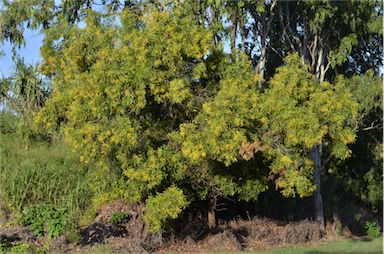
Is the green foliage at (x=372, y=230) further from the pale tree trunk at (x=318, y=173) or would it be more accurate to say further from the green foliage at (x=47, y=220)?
the green foliage at (x=47, y=220)

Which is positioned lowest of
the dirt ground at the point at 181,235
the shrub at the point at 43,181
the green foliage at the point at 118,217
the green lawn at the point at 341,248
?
the green lawn at the point at 341,248

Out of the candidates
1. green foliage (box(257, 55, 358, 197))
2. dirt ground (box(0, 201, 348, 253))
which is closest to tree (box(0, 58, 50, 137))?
dirt ground (box(0, 201, 348, 253))

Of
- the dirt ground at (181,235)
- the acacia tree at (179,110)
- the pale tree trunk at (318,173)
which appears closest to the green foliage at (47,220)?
the dirt ground at (181,235)

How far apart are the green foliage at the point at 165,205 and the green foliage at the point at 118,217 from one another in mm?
1878

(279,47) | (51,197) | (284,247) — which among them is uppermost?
(279,47)

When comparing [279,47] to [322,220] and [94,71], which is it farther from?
[94,71]

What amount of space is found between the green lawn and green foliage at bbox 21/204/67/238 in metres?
5.15

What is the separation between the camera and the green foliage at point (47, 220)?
36.2 feet

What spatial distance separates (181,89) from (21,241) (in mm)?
4401

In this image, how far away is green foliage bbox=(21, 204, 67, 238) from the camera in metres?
11.0

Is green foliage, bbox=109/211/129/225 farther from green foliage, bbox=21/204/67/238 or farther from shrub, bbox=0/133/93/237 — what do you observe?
green foliage, bbox=21/204/67/238

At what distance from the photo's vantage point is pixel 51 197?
1394 cm

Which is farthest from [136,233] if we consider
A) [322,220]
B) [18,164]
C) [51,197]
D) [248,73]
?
[322,220]

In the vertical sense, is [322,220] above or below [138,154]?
below
